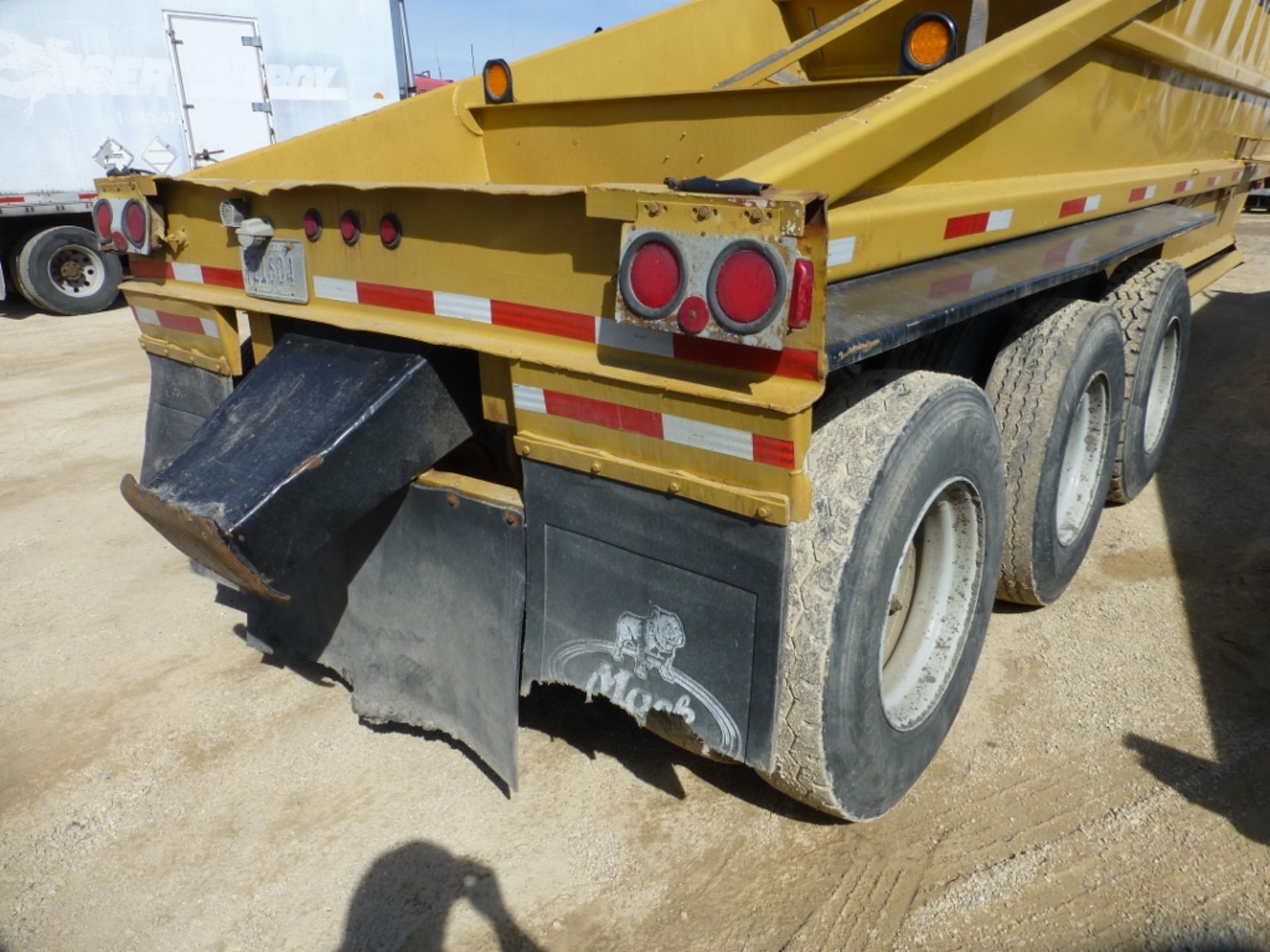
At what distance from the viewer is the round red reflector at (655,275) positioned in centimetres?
153

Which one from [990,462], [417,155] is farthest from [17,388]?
[990,462]

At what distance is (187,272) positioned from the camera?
2.64m

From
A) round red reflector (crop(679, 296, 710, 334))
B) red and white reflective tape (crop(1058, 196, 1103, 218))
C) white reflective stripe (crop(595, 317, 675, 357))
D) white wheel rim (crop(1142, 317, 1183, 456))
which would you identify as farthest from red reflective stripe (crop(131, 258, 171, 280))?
white wheel rim (crop(1142, 317, 1183, 456))

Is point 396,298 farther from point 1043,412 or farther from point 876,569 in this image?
point 1043,412

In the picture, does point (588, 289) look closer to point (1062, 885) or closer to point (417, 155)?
point (1062, 885)

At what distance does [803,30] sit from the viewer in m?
4.46

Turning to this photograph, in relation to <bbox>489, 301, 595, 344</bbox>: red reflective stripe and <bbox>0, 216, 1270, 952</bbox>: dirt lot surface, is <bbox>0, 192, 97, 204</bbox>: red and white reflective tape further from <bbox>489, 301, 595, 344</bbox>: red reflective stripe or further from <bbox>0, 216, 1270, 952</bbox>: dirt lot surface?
<bbox>489, 301, 595, 344</bbox>: red reflective stripe

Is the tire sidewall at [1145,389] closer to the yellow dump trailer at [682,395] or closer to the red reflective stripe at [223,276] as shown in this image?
the yellow dump trailer at [682,395]

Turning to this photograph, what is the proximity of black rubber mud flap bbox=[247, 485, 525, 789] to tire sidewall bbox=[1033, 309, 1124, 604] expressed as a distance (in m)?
1.74

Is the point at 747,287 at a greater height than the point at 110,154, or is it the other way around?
the point at 110,154

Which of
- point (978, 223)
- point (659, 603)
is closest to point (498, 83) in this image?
point (978, 223)

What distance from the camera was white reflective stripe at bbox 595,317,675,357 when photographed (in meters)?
1.65

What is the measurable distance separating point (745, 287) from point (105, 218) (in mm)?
2189

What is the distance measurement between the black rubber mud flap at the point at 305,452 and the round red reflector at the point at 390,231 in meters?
0.23
